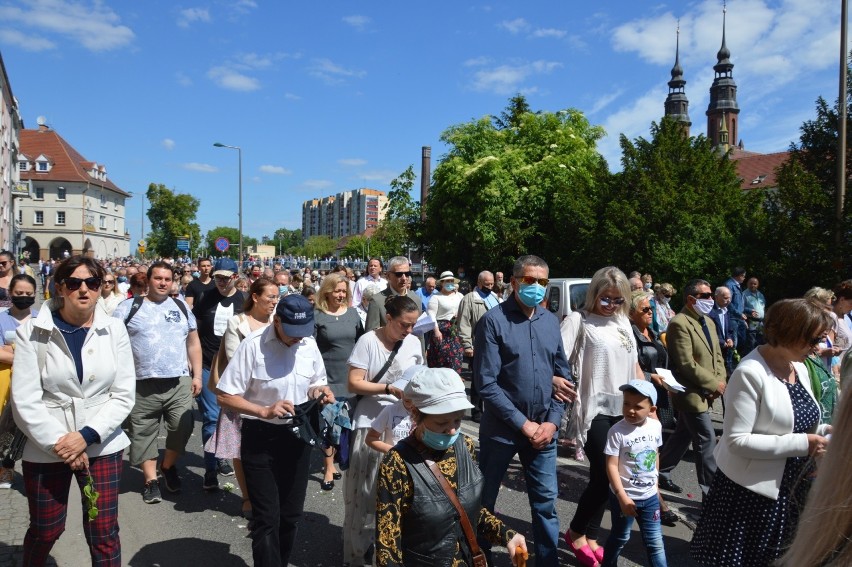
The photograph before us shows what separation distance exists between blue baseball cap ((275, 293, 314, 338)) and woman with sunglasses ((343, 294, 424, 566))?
26.9 inches

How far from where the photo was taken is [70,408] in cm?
341

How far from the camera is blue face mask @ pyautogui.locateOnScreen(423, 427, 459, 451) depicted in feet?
8.77

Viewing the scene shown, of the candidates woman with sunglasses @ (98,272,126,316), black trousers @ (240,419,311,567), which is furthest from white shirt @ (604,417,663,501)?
woman with sunglasses @ (98,272,126,316)

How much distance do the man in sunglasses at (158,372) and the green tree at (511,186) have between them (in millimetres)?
18705

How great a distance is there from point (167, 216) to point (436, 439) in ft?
221

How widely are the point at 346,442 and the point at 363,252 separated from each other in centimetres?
9580

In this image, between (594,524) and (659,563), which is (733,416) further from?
(594,524)

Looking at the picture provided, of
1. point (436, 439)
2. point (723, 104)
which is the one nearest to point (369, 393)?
point (436, 439)

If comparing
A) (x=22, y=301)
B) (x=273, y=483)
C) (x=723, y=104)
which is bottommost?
(x=273, y=483)

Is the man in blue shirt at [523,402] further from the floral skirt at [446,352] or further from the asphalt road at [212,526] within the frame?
the floral skirt at [446,352]

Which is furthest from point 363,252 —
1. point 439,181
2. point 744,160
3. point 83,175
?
point 439,181

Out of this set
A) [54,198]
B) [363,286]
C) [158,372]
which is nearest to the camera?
[158,372]

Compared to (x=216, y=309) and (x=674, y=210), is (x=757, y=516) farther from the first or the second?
(x=674, y=210)

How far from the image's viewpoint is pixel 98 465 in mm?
3500
